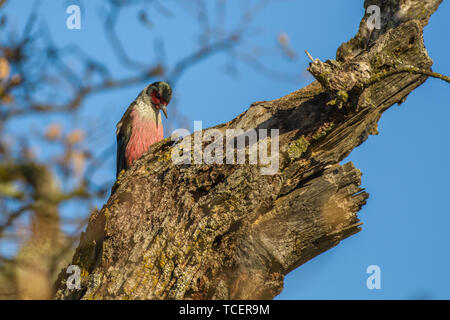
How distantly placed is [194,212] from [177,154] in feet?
1.69

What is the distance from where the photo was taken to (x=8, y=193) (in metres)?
2.21

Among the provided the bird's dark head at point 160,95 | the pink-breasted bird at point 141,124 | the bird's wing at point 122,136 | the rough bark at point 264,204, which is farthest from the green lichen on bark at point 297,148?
the bird's dark head at point 160,95

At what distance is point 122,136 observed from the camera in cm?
612

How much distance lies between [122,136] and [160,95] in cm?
78

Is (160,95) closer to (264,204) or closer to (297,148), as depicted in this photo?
(297,148)

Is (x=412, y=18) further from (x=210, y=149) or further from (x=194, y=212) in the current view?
(x=194, y=212)

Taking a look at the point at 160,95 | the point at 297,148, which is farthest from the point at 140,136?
the point at 297,148

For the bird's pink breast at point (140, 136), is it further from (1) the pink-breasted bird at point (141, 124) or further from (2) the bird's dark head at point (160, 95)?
(2) the bird's dark head at point (160, 95)

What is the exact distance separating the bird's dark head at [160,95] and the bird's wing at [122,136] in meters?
0.32

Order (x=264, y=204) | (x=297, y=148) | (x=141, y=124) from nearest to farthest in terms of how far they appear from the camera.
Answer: (x=264, y=204) → (x=297, y=148) → (x=141, y=124)

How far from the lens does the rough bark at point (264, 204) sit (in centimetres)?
278

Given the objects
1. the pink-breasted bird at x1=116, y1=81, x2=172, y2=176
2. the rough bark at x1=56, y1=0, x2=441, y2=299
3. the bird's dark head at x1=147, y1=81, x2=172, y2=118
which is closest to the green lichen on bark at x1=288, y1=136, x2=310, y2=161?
the rough bark at x1=56, y1=0, x2=441, y2=299

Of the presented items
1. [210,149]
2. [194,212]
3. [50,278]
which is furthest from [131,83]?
[50,278]

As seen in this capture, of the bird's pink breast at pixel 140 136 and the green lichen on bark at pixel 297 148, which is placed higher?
the bird's pink breast at pixel 140 136
